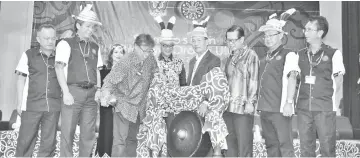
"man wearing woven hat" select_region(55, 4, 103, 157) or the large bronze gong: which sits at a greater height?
"man wearing woven hat" select_region(55, 4, 103, 157)

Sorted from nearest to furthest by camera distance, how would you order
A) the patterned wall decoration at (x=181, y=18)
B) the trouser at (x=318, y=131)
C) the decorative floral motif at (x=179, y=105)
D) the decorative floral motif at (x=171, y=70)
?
the decorative floral motif at (x=179, y=105)
the trouser at (x=318, y=131)
the decorative floral motif at (x=171, y=70)
the patterned wall decoration at (x=181, y=18)

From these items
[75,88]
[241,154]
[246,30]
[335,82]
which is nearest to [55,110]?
[75,88]

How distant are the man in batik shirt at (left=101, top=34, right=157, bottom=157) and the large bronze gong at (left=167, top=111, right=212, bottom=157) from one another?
323mm

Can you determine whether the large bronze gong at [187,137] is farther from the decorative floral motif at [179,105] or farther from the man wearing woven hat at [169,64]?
the man wearing woven hat at [169,64]

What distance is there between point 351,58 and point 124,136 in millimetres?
4141

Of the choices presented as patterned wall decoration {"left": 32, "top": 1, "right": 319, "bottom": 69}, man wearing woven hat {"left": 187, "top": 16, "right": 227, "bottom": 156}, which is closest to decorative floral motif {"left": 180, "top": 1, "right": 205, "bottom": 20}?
patterned wall decoration {"left": 32, "top": 1, "right": 319, "bottom": 69}

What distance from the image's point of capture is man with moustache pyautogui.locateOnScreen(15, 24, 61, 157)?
10.3ft

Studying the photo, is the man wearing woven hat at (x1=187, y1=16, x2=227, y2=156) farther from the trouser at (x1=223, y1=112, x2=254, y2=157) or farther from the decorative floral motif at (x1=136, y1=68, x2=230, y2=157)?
the trouser at (x1=223, y1=112, x2=254, y2=157)

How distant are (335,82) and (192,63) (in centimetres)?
124

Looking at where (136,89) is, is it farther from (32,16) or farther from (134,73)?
(32,16)

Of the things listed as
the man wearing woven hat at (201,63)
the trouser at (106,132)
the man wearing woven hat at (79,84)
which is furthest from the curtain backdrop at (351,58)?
the man wearing woven hat at (79,84)

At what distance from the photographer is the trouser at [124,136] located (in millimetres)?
3096

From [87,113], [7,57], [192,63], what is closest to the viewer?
[87,113]

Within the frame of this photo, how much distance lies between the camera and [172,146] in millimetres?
2982
